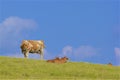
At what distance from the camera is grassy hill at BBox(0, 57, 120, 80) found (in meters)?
40.0

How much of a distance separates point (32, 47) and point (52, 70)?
1656cm

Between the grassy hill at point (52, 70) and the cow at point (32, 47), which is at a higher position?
the cow at point (32, 47)

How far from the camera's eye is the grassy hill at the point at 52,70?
4003 centimetres

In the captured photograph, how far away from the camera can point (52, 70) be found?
136ft

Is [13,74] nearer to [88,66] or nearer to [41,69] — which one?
[41,69]

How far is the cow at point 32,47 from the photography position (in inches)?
2242

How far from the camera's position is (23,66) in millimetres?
42062

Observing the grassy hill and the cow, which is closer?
the grassy hill

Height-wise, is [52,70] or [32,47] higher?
[32,47]

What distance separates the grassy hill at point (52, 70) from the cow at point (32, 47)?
11920 millimetres

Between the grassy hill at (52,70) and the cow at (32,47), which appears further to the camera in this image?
the cow at (32,47)

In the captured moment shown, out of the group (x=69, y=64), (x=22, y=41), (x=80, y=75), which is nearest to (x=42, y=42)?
(x=22, y=41)

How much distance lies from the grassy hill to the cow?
11920 millimetres

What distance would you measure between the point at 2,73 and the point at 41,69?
12.3 ft
